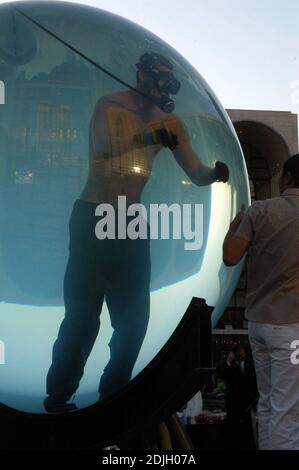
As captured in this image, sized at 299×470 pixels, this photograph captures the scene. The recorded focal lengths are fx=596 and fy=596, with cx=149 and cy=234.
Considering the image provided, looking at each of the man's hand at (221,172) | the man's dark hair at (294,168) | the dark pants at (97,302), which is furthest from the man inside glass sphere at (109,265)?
the man's dark hair at (294,168)

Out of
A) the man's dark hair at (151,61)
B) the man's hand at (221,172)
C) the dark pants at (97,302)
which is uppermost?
the man's dark hair at (151,61)

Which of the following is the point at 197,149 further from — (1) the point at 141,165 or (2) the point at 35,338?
(2) the point at 35,338

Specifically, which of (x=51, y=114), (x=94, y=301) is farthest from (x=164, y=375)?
(x=51, y=114)

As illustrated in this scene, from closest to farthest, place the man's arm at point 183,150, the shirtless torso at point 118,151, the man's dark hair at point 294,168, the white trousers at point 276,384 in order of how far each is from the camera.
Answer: the white trousers at point 276,384
the shirtless torso at point 118,151
the man's arm at point 183,150
the man's dark hair at point 294,168

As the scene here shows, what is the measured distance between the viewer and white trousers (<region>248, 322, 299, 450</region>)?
1.81m

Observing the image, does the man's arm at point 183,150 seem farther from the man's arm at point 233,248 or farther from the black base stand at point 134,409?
the black base stand at point 134,409

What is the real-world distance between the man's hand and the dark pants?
0.40m

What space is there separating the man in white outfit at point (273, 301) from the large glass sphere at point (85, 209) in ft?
0.49

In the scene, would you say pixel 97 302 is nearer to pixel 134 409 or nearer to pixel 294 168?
pixel 134 409

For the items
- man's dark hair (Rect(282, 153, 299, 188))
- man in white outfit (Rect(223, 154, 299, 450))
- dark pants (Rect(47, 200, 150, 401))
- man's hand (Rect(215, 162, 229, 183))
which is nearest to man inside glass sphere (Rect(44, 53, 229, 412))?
dark pants (Rect(47, 200, 150, 401))

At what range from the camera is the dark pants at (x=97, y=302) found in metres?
1.91

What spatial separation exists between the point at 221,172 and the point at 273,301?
0.52m

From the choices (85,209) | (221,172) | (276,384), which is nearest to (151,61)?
(221,172)

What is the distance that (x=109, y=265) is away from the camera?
1946 mm
